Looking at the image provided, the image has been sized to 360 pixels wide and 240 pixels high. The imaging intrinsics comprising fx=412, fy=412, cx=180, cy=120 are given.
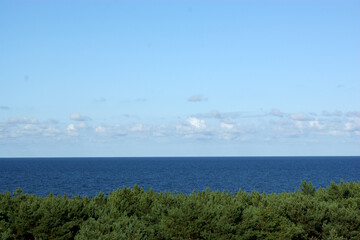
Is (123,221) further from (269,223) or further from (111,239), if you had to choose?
(269,223)

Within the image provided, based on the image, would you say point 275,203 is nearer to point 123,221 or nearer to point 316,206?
point 316,206

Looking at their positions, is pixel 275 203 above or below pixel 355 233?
above

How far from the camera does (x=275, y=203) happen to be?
18609mm

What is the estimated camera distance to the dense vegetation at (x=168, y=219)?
603 inches

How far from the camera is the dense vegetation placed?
15312 mm

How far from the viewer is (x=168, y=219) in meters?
16.3

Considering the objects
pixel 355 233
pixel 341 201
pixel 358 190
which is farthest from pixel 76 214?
pixel 358 190

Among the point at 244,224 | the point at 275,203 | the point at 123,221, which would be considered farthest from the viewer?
the point at 275,203

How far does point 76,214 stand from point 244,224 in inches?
261

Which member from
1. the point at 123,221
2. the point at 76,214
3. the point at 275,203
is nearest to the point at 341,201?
the point at 275,203

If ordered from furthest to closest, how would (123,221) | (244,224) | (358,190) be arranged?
1. (358,190)
2. (244,224)
3. (123,221)

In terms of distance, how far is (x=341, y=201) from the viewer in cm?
2153

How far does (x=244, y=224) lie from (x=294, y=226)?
2452 millimetres

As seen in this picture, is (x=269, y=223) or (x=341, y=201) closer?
(x=269, y=223)
